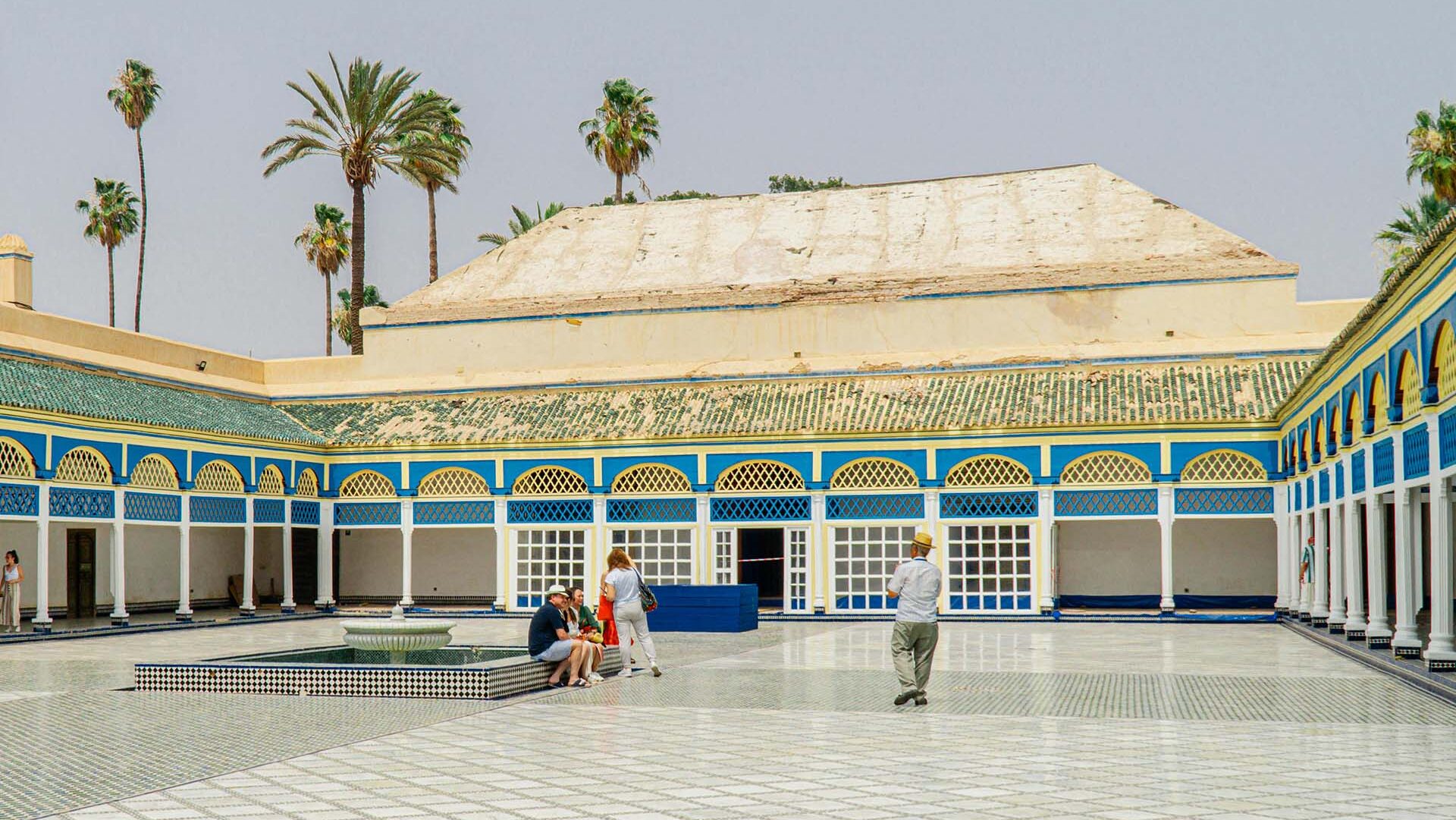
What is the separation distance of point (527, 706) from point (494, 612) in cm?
1520

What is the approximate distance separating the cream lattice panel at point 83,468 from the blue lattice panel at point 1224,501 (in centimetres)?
1675

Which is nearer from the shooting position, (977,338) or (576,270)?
(977,338)

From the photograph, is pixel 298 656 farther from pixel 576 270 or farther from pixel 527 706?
pixel 576 270

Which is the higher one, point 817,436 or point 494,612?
point 817,436

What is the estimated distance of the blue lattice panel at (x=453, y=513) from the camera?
26734 millimetres

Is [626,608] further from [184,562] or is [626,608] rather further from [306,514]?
[306,514]

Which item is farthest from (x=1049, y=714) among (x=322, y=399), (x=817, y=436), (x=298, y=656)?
(x=322, y=399)

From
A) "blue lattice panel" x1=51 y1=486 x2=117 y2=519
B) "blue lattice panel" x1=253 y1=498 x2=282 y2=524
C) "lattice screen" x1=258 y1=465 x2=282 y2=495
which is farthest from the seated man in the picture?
"lattice screen" x1=258 y1=465 x2=282 y2=495

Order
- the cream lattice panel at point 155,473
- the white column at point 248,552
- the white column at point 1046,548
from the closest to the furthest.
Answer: the cream lattice panel at point 155,473 → the white column at point 1046,548 → the white column at point 248,552

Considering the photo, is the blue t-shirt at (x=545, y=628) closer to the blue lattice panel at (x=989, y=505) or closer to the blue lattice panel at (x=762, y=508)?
the blue lattice panel at (x=762, y=508)

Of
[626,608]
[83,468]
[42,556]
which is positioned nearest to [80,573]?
[83,468]

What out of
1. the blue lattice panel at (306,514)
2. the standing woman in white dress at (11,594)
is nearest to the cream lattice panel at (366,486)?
the blue lattice panel at (306,514)

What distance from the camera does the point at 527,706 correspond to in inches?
453

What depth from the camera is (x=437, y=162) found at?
40500mm
